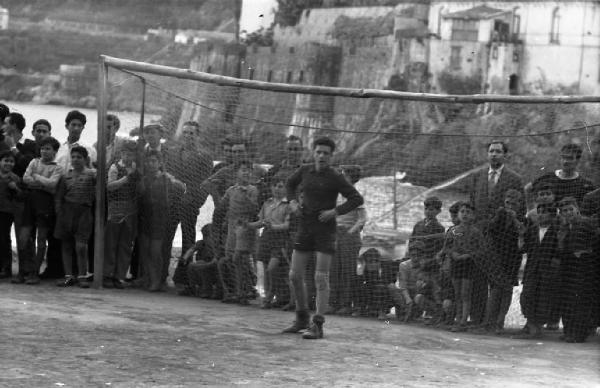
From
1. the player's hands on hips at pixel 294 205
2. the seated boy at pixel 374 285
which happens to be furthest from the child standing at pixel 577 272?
the player's hands on hips at pixel 294 205

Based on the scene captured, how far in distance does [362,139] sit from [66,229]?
3.73 metres

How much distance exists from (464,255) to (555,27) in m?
65.3

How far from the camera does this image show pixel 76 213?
13.7 meters

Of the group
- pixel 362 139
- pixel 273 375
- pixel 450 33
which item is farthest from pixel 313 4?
pixel 273 375

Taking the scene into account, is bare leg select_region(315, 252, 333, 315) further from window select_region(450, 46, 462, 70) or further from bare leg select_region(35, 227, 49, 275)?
window select_region(450, 46, 462, 70)

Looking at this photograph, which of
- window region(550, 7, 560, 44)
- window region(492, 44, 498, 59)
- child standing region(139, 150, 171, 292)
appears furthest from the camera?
window region(492, 44, 498, 59)

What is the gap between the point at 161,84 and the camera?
581 inches

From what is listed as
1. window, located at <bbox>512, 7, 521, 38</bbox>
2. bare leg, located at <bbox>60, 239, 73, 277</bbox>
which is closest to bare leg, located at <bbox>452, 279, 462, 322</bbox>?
bare leg, located at <bbox>60, 239, 73, 277</bbox>

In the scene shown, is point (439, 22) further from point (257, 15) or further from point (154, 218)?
point (154, 218)

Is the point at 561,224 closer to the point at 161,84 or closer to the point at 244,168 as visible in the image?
the point at 244,168

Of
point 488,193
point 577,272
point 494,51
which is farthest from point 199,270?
point 494,51

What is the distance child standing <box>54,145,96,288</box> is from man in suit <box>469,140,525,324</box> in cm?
398

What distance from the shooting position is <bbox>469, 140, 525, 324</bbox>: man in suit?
496 inches

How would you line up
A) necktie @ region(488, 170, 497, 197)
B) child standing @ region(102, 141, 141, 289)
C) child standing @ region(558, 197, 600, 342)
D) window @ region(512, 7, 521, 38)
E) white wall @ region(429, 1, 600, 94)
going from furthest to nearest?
1. window @ region(512, 7, 521, 38)
2. white wall @ region(429, 1, 600, 94)
3. child standing @ region(102, 141, 141, 289)
4. necktie @ region(488, 170, 497, 197)
5. child standing @ region(558, 197, 600, 342)
